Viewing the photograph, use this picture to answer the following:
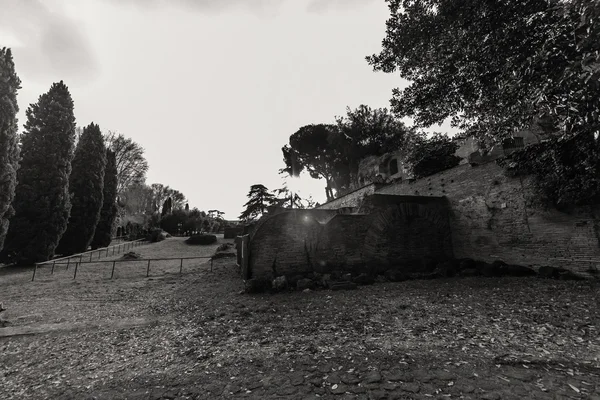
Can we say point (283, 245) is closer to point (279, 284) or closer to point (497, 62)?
point (279, 284)

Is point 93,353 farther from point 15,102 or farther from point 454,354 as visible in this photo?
point 15,102

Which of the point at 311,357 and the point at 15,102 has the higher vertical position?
the point at 15,102

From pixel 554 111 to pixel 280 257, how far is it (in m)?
6.93

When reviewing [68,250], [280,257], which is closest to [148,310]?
[280,257]

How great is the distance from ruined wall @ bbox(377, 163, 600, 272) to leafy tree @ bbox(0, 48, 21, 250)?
17.9 m

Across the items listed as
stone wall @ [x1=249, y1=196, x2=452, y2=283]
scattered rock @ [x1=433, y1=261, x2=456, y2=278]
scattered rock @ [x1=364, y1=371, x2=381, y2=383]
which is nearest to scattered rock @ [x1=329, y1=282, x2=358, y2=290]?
stone wall @ [x1=249, y1=196, x2=452, y2=283]

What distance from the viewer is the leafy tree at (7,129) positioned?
10570 millimetres

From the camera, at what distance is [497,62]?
240 inches

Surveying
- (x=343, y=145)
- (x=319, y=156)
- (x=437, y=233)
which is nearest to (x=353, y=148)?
(x=343, y=145)

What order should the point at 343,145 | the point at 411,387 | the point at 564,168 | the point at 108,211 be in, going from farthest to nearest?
1. the point at 343,145
2. the point at 108,211
3. the point at 564,168
4. the point at 411,387

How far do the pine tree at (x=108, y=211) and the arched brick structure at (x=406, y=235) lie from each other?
69.6ft

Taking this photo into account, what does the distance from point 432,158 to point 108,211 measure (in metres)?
23.7

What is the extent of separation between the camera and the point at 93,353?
3656 mm

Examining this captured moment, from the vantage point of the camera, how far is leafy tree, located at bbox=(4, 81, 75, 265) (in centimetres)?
1301
